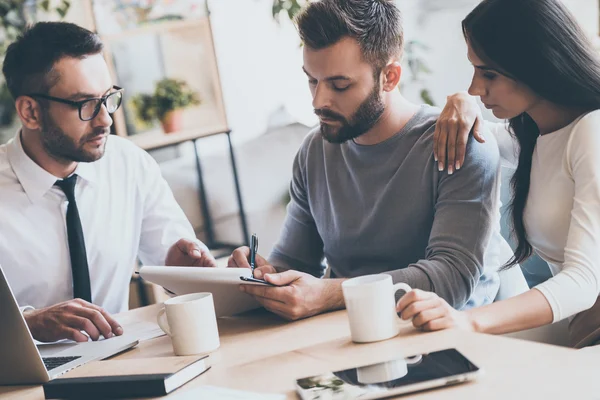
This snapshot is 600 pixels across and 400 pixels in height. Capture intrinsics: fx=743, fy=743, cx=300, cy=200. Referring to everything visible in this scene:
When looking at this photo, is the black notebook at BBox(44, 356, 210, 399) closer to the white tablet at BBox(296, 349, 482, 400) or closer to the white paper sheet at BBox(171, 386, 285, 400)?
the white paper sheet at BBox(171, 386, 285, 400)

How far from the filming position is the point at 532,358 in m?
0.98

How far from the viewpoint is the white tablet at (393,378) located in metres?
0.92

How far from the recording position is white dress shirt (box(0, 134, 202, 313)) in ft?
6.79

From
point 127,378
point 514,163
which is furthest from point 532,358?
point 514,163

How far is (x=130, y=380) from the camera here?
3.55ft

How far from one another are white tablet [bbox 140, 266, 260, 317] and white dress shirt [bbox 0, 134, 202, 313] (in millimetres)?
656

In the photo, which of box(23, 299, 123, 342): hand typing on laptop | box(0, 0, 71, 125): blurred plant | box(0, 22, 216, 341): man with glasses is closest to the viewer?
box(23, 299, 123, 342): hand typing on laptop

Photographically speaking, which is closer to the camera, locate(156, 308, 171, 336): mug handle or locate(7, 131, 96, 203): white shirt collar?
locate(156, 308, 171, 336): mug handle

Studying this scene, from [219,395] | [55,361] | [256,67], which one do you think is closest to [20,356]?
[55,361]

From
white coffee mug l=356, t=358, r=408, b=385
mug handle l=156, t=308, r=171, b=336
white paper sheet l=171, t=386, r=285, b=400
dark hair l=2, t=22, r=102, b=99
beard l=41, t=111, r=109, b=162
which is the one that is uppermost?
dark hair l=2, t=22, r=102, b=99

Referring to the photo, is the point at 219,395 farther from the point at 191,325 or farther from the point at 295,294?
the point at 295,294

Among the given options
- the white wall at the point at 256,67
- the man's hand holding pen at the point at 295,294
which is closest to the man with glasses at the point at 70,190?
the man's hand holding pen at the point at 295,294

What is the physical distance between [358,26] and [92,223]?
98cm

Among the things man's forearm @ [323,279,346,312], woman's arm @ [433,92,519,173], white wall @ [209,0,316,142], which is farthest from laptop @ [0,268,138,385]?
white wall @ [209,0,316,142]
